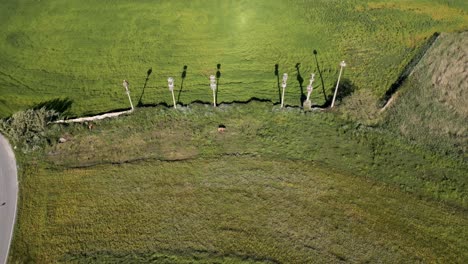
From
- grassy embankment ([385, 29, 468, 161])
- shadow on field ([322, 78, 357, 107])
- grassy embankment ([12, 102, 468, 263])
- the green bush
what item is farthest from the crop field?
grassy embankment ([12, 102, 468, 263])

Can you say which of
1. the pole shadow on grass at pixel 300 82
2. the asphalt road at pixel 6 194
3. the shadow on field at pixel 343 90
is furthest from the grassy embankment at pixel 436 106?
the asphalt road at pixel 6 194

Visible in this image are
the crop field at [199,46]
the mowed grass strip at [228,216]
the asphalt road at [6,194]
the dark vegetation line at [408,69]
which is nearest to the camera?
the mowed grass strip at [228,216]

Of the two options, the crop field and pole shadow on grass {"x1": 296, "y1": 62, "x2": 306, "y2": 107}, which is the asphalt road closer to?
the crop field

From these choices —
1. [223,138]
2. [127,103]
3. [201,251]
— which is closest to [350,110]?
[223,138]

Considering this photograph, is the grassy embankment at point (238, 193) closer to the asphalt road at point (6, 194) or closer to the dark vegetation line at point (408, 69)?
the asphalt road at point (6, 194)

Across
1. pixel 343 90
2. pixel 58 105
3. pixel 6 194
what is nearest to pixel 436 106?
pixel 343 90

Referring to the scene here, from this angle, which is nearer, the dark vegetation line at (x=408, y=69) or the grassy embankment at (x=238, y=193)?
the grassy embankment at (x=238, y=193)

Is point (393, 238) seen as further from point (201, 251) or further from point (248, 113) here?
point (248, 113)

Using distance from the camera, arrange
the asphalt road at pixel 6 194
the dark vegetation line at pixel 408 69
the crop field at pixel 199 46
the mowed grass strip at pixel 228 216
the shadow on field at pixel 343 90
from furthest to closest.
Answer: the crop field at pixel 199 46, the shadow on field at pixel 343 90, the dark vegetation line at pixel 408 69, the asphalt road at pixel 6 194, the mowed grass strip at pixel 228 216
